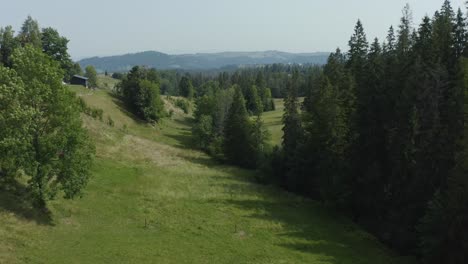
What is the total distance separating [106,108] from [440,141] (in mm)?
70557

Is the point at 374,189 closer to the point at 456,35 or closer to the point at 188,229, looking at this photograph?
the point at 456,35

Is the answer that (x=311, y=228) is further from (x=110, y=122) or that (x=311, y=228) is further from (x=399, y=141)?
(x=110, y=122)

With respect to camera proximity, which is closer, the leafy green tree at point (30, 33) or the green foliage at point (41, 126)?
the green foliage at point (41, 126)

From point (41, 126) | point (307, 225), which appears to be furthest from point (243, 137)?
point (41, 126)

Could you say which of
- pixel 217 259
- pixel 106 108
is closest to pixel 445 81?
pixel 217 259

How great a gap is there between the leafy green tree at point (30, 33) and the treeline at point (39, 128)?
5702 centimetres

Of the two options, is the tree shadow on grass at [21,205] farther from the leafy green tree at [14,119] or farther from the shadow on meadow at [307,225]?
the shadow on meadow at [307,225]

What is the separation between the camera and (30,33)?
8744 centimetres

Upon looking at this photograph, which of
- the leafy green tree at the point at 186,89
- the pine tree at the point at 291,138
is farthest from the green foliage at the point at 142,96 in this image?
the leafy green tree at the point at 186,89

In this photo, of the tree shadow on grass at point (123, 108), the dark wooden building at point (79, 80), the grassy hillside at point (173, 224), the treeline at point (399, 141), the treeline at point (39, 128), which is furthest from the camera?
the dark wooden building at point (79, 80)

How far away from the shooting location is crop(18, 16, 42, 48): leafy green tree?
83688mm

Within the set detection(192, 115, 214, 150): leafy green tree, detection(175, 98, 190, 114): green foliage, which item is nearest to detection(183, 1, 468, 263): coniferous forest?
detection(192, 115, 214, 150): leafy green tree

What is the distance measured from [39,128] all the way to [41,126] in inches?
8.1

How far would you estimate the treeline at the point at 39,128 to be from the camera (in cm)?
2975
